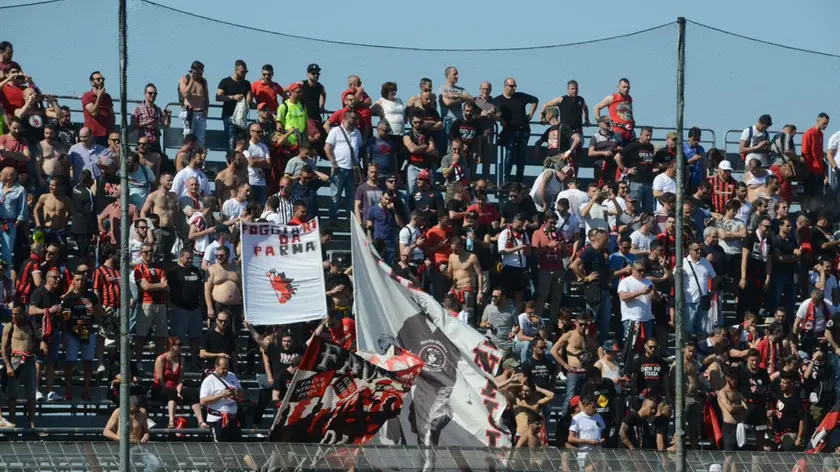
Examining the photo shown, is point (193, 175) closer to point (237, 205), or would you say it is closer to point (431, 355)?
point (237, 205)

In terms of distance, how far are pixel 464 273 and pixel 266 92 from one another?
142 inches

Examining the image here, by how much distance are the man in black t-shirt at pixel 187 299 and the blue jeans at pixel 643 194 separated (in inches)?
255

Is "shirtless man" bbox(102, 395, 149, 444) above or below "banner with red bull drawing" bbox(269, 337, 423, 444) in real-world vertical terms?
below

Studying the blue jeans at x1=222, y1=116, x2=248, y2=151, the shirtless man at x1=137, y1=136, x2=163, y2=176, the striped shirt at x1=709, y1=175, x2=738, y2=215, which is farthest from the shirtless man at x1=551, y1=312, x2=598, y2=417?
the shirtless man at x1=137, y1=136, x2=163, y2=176

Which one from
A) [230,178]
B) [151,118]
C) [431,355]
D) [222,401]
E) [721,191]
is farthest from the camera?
[721,191]

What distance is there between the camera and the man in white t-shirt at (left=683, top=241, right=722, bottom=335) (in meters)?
20.4

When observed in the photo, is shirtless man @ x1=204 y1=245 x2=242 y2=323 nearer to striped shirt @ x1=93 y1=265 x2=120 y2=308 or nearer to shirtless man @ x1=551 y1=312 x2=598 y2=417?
striped shirt @ x1=93 y1=265 x2=120 y2=308

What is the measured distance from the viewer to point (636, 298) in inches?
786

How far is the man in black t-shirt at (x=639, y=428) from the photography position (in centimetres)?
1766

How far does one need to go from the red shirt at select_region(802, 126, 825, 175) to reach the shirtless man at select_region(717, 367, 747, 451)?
4429mm

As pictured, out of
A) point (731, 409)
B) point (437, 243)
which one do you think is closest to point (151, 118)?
point (437, 243)

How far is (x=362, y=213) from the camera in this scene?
20.2 metres

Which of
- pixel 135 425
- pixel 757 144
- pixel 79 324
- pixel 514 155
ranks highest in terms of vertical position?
pixel 757 144

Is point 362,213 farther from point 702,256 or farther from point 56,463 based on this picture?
point 56,463
